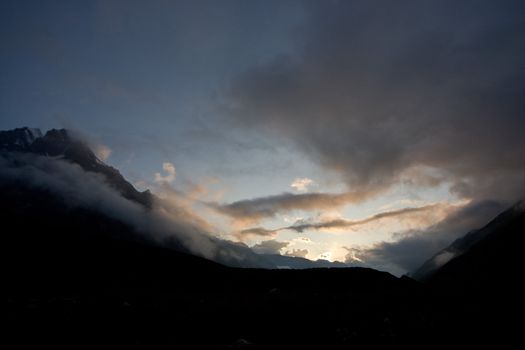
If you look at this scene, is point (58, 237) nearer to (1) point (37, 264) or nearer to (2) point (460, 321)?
(1) point (37, 264)

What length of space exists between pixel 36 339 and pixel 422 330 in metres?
21.5

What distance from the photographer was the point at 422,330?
20.1 m

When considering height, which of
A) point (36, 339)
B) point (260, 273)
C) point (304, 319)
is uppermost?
point (260, 273)

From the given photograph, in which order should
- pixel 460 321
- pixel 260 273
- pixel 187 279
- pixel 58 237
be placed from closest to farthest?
1. pixel 460 321
2. pixel 260 273
3. pixel 187 279
4. pixel 58 237

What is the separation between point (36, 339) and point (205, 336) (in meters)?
8.82

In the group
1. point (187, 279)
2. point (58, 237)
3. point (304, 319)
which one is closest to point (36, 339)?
point (304, 319)

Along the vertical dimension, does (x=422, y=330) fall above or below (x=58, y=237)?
below

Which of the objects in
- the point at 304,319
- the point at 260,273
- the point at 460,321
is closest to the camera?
the point at 460,321

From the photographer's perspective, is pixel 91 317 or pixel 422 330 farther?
pixel 91 317

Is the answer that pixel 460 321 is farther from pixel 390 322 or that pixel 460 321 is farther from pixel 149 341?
pixel 149 341

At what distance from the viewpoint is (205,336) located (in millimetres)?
20141

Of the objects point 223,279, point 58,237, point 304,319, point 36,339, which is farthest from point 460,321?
point 58,237

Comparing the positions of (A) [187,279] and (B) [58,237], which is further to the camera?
(B) [58,237]

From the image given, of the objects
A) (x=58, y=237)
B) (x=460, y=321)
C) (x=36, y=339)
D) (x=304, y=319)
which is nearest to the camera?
(x=36, y=339)
